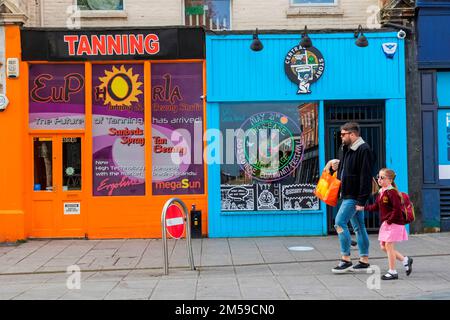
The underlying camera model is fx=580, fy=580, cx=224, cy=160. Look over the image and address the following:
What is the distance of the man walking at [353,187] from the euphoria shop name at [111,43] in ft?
17.6

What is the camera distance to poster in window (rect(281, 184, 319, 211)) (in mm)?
11867

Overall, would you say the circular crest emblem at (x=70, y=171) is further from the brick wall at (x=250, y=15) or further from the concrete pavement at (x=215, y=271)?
the brick wall at (x=250, y=15)

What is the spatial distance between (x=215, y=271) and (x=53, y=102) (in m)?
5.52

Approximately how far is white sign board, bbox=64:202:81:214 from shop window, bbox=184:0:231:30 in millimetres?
4427

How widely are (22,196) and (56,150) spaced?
44.7 inches

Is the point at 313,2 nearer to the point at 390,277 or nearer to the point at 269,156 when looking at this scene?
the point at 269,156

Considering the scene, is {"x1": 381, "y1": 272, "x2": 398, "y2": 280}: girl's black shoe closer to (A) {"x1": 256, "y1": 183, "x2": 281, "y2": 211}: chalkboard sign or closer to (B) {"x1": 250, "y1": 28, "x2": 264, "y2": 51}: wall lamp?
(A) {"x1": 256, "y1": 183, "x2": 281, "y2": 211}: chalkboard sign

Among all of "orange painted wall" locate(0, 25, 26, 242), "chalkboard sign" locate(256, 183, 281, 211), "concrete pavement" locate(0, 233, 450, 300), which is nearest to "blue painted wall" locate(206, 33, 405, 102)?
"chalkboard sign" locate(256, 183, 281, 211)

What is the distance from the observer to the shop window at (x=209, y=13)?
485 inches

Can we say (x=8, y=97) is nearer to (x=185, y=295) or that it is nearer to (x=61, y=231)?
(x=61, y=231)

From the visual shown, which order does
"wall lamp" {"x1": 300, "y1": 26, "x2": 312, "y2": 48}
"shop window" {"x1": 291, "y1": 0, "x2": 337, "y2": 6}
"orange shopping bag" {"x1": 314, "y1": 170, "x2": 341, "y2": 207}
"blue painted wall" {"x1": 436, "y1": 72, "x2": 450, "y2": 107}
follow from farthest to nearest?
"shop window" {"x1": 291, "y1": 0, "x2": 337, "y2": 6} < "blue painted wall" {"x1": 436, "y1": 72, "x2": 450, "y2": 107} < "wall lamp" {"x1": 300, "y1": 26, "x2": 312, "y2": 48} < "orange shopping bag" {"x1": 314, "y1": 170, "x2": 341, "y2": 207}

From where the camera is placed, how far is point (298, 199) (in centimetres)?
1188

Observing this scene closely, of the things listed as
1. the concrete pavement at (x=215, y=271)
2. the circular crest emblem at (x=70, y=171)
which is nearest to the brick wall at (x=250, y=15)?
the circular crest emblem at (x=70, y=171)

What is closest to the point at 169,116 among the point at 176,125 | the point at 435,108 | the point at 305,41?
the point at 176,125
